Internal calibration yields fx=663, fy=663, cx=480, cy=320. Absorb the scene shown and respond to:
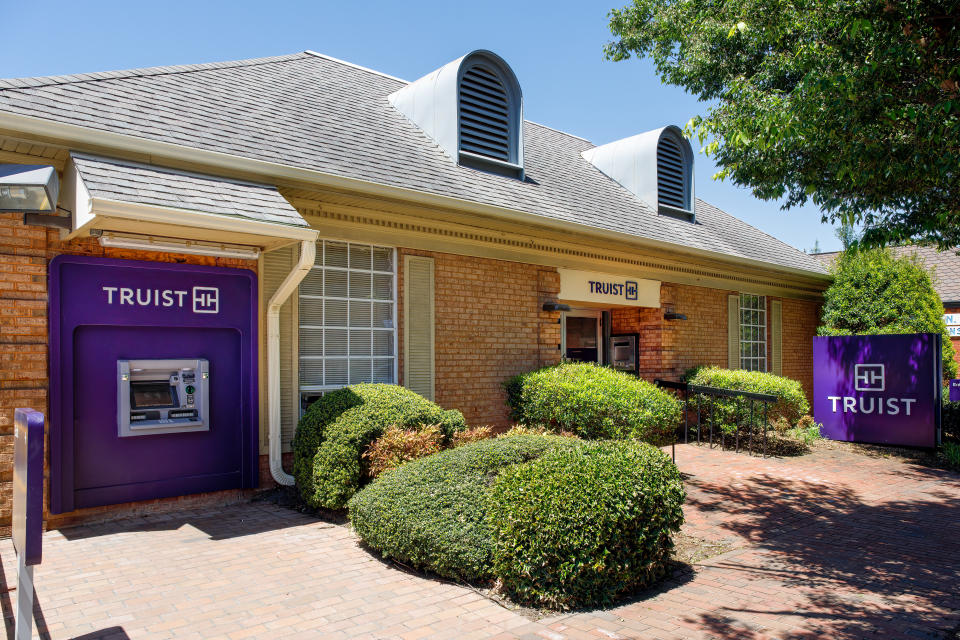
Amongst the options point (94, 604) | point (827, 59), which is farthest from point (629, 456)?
point (827, 59)

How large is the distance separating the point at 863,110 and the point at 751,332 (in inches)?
349

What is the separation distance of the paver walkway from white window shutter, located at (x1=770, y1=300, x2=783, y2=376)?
7.85 meters

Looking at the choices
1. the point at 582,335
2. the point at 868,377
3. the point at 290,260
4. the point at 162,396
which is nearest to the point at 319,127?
the point at 290,260

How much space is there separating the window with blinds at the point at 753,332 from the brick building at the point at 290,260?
1.19 meters

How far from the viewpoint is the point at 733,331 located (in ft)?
45.2

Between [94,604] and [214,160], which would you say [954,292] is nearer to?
[214,160]

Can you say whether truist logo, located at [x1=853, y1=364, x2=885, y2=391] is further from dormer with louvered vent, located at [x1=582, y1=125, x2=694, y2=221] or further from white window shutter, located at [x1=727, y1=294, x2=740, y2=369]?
dormer with louvered vent, located at [x1=582, y1=125, x2=694, y2=221]

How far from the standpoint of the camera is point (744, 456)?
10219mm

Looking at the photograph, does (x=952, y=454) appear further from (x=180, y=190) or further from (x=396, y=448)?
(x=180, y=190)

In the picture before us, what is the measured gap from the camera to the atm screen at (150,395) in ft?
20.6

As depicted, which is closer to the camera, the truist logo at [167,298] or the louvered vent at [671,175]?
the truist logo at [167,298]

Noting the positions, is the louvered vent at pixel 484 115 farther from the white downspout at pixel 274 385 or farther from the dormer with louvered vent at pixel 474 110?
the white downspout at pixel 274 385

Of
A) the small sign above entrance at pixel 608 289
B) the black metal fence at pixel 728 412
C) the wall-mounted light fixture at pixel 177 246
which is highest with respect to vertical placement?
the wall-mounted light fixture at pixel 177 246

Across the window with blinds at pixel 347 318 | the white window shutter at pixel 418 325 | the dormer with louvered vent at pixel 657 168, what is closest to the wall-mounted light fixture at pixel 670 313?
the dormer with louvered vent at pixel 657 168
